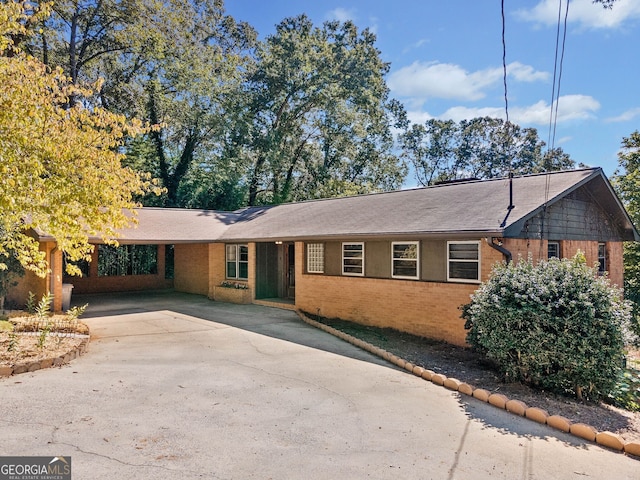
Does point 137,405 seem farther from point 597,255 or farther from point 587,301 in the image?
point 597,255

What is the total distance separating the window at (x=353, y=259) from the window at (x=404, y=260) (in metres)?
1.19

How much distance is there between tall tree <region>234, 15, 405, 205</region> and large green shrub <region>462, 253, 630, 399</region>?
73.6 ft

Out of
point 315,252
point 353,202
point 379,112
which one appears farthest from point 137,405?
point 379,112

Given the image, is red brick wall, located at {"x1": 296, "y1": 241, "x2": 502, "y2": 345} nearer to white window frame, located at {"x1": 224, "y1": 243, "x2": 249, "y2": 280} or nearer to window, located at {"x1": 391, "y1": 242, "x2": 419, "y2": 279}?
window, located at {"x1": 391, "y1": 242, "x2": 419, "y2": 279}

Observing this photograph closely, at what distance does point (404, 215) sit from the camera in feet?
38.4

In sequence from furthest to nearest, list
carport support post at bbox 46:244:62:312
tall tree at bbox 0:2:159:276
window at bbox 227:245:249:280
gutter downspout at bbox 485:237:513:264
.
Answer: window at bbox 227:245:249:280
carport support post at bbox 46:244:62:312
gutter downspout at bbox 485:237:513:264
tall tree at bbox 0:2:159:276

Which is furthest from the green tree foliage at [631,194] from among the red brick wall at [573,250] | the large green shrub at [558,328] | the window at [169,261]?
the window at [169,261]

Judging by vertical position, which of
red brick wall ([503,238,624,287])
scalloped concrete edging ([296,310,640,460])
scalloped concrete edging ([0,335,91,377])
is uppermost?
red brick wall ([503,238,624,287])

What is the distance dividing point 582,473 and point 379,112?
2975 cm

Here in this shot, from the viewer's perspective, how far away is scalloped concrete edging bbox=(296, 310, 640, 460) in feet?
16.5

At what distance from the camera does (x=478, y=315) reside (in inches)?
294

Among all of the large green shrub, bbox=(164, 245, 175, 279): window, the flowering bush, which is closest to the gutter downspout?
the large green shrub

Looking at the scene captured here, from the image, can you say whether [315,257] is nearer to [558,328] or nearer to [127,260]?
[558,328]

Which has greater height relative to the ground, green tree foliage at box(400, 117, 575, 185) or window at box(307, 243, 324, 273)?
green tree foliage at box(400, 117, 575, 185)
